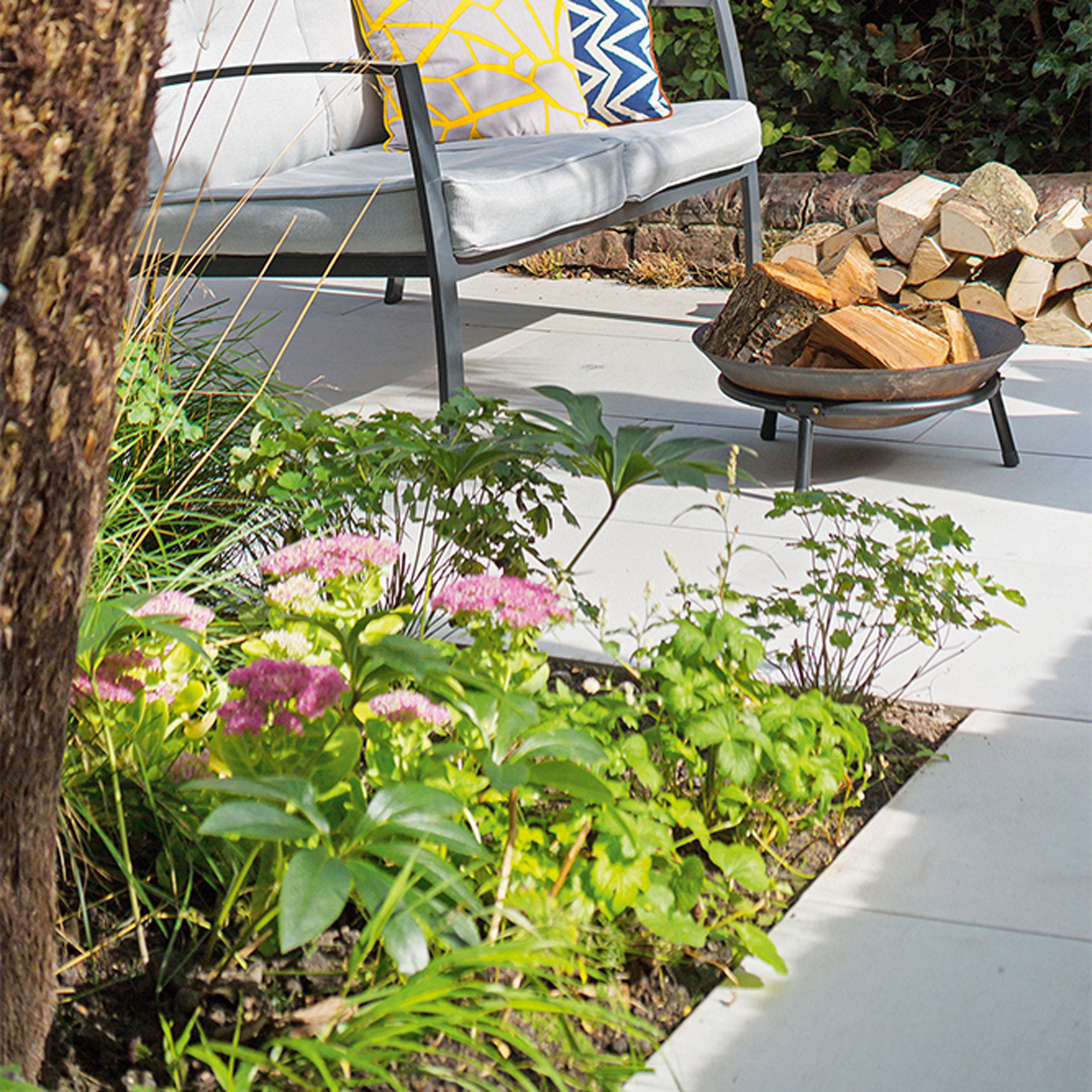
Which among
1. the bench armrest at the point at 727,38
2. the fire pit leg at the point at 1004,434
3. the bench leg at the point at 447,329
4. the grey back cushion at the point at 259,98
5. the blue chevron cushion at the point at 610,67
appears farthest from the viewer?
the bench armrest at the point at 727,38

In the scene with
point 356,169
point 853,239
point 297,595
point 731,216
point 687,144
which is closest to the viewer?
point 297,595

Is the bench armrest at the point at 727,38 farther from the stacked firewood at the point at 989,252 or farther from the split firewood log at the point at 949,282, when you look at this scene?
the split firewood log at the point at 949,282

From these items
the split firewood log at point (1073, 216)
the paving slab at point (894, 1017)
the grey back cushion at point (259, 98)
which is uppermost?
the grey back cushion at point (259, 98)

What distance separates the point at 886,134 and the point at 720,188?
2.92 ft

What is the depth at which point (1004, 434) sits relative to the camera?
280 centimetres

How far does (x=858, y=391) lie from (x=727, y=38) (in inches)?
88.3

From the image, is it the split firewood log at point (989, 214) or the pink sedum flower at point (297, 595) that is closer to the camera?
the pink sedum flower at point (297, 595)

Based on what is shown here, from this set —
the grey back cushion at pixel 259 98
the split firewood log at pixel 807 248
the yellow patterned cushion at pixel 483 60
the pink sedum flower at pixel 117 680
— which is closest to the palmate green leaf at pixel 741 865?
the pink sedum flower at pixel 117 680

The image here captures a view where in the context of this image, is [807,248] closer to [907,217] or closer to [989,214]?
[907,217]

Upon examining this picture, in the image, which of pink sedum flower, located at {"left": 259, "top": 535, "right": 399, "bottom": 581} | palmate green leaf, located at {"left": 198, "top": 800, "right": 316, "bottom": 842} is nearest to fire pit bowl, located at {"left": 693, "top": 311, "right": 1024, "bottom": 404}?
pink sedum flower, located at {"left": 259, "top": 535, "right": 399, "bottom": 581}

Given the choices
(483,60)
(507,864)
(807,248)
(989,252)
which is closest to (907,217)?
(989,252)

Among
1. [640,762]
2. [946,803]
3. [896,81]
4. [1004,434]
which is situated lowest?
[946,803]

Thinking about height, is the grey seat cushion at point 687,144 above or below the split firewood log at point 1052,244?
above

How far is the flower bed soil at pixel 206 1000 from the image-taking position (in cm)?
105
